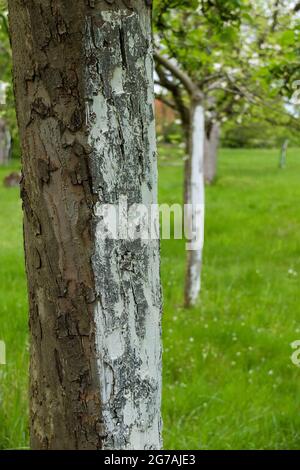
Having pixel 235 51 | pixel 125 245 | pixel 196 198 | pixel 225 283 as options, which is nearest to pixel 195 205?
pixel 196 198

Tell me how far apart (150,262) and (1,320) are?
342 cm

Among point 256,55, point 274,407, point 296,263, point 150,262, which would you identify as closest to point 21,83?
point 150,262

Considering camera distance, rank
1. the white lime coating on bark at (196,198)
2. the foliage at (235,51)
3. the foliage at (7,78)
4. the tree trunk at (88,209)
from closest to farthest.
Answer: the tree trunk at (88,209), the foliage at (235,51), the foliage at (7,78), the white lime coating on bark at (196,198)

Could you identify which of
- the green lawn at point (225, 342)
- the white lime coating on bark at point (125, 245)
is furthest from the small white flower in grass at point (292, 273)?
the white lime coating on bark at point (125, 245)

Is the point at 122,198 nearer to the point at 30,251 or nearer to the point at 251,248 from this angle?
the point at 30,251

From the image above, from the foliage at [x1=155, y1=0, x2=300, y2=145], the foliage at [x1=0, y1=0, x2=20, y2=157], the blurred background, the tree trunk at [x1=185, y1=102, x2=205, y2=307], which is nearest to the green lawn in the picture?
the blurred background

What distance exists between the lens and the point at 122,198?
62.4 inches

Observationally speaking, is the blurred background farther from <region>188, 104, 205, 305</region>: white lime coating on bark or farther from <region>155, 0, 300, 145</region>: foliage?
<region>188, 104, 205, 305</region>: white lime coating on bark

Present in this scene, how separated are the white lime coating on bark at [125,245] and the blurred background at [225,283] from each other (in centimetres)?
35

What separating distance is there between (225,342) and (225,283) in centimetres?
166

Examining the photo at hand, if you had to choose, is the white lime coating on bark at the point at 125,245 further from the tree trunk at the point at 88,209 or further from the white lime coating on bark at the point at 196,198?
the white lime coating on bark at the point at 196,198

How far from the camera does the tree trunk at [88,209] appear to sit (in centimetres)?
150

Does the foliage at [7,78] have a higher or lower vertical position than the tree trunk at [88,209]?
higher

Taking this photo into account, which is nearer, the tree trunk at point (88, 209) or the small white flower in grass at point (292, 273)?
the tree trunk at point (88, 209)
